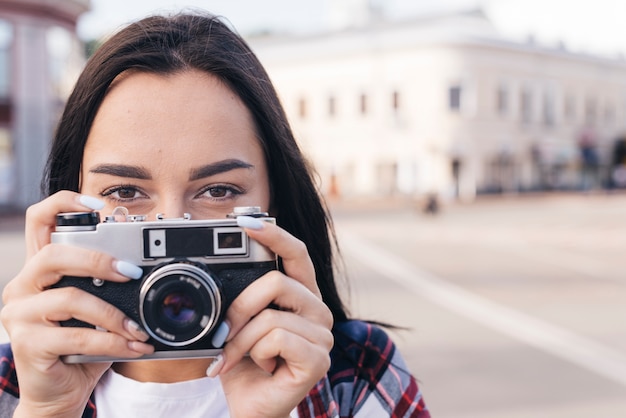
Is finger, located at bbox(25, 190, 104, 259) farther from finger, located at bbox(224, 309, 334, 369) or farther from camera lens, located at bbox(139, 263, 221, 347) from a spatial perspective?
finger, located at bbox(224, 309, 334, 369)

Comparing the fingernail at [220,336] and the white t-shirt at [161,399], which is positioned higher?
the fingernail at [220,336]

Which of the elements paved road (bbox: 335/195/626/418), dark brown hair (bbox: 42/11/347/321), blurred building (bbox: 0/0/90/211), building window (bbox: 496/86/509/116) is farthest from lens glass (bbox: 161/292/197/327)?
building window (bbox: 496/86/509/116)

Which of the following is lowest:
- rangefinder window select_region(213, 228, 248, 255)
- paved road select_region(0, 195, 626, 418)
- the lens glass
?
paved road select_region(0, 195, 626, 418)

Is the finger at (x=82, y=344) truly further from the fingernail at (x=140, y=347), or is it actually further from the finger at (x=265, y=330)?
the finger at (x=265, y=330)

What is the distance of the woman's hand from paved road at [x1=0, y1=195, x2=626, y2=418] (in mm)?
1272

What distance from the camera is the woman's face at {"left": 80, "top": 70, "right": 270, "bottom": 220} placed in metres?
1.69

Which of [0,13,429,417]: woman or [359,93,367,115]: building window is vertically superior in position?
[359,93,367,115]: building window

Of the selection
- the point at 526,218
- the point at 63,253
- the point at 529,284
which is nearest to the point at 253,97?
the point at 63,253

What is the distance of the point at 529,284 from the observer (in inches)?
417

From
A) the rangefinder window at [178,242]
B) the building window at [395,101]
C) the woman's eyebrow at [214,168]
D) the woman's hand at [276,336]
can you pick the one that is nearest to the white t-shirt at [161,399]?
the woman's hand at [276,336]

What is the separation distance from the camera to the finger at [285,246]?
1.53 m

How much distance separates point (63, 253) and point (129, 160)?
0.28 m

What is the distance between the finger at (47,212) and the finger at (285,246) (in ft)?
1.05

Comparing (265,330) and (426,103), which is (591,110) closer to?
(426,103)
